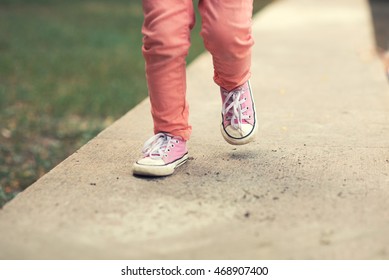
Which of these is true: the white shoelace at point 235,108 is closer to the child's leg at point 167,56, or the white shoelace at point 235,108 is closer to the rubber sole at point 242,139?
the rubber sole at point 242,139

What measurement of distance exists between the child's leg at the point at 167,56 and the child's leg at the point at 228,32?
0.08m

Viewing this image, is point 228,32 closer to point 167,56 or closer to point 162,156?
point 167,56

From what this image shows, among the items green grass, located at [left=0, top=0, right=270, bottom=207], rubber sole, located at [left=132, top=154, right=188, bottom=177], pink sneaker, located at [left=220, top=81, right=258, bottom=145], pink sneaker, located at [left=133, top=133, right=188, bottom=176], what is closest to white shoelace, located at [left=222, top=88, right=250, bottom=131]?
pink sneaker, located at [left=220, top=81, right=258, bottom=145]

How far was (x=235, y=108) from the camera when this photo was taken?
3135mm

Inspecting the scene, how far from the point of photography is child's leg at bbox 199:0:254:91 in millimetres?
2875

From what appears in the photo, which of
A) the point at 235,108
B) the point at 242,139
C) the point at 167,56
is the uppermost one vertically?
the point at 167,56

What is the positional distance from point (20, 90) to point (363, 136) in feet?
12.9

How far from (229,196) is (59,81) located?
4770 mm

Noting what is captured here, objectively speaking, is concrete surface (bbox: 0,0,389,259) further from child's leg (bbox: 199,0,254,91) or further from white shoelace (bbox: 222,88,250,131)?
child's leg (bbox: 199,0,254,91)

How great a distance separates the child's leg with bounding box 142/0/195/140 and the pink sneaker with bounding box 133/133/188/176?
0.04 meters

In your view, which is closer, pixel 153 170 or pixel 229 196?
pixel 229 196

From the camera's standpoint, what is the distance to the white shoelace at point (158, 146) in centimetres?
295

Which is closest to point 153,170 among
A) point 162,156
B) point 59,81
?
point 162,156
